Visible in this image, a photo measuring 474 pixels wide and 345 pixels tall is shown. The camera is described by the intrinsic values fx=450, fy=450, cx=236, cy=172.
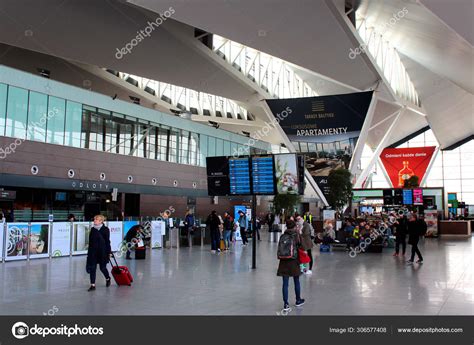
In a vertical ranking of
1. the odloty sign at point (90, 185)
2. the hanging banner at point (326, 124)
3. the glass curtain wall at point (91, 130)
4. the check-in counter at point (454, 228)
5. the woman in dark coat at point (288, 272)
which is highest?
the hanging banner at point (326, 124)

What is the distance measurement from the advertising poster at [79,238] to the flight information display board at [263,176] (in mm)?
7139

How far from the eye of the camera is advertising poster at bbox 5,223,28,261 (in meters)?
14.0

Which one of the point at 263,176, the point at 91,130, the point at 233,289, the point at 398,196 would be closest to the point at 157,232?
the point at 263,176

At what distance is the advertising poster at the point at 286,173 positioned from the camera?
42.2 ft

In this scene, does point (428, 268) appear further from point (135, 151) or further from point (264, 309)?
point (135, 151)

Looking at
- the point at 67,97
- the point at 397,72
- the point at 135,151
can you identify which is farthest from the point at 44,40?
the point at 397,72

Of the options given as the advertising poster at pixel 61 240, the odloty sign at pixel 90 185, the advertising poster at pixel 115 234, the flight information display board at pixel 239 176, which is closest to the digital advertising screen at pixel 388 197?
the odloty sign at pixel 90 185

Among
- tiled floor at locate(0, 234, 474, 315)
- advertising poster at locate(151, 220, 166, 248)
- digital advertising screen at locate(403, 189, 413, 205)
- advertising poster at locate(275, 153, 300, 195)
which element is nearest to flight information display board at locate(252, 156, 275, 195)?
advertising poster at locate(275, 153, 300, 195)

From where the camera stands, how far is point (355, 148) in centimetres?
3969

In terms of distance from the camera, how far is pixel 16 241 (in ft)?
46.8

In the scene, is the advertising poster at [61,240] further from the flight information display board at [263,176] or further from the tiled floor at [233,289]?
the flight information display board at [263,176]

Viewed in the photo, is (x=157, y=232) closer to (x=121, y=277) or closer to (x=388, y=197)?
(x=121, y=277)

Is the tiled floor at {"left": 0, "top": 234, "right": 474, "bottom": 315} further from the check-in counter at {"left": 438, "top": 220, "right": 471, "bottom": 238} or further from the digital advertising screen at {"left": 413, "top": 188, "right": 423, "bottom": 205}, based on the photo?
the check-in counter at {"left": 438, "top": 220, "right": 471, "bottom": 238}
